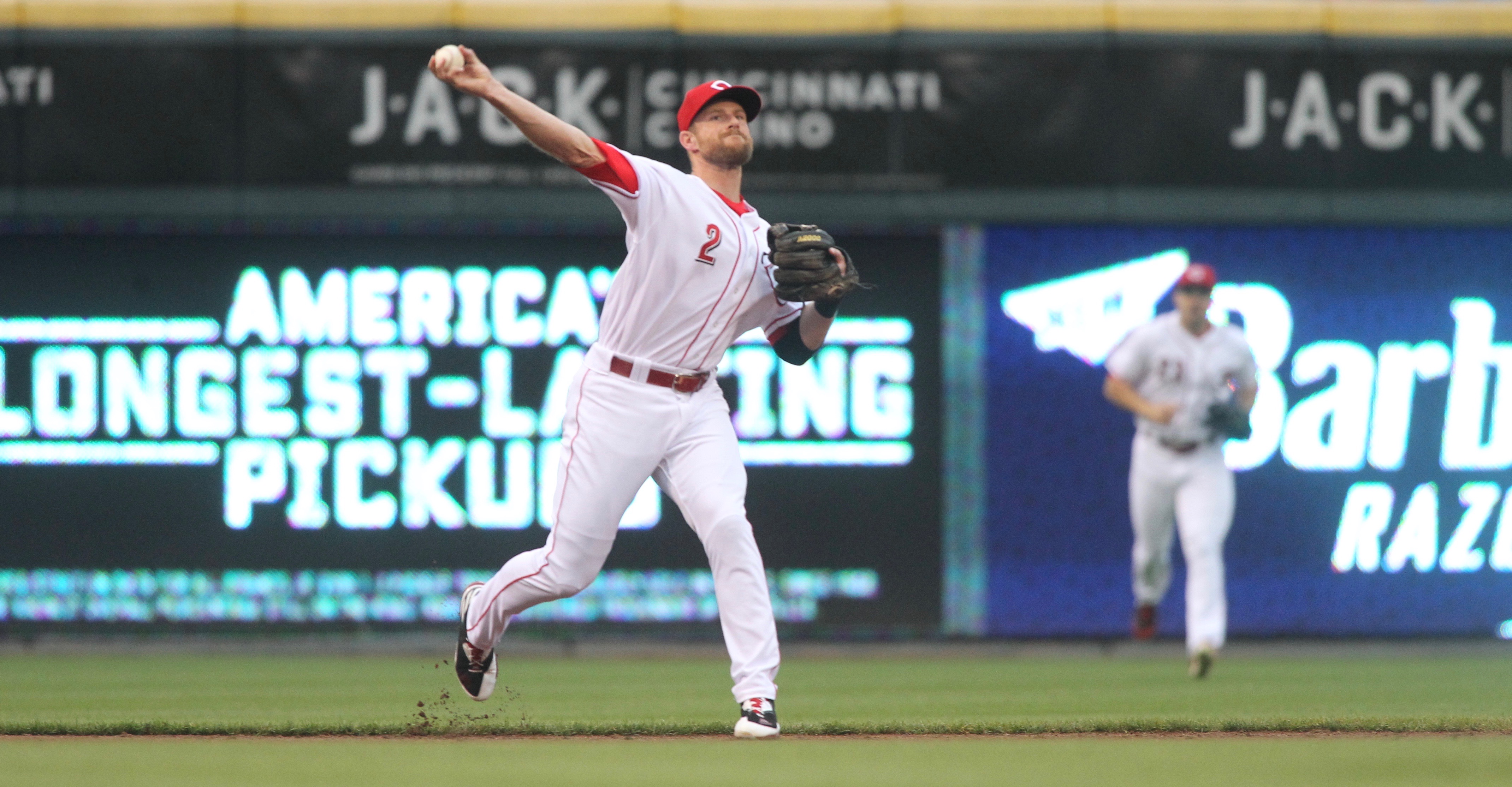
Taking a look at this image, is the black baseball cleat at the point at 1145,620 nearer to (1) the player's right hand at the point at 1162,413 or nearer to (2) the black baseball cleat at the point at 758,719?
(1) the player's right hand at the point at 1162,413

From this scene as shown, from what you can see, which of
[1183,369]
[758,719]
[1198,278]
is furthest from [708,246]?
[1183,369]

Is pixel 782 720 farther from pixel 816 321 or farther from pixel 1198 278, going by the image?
pixel 1198 278

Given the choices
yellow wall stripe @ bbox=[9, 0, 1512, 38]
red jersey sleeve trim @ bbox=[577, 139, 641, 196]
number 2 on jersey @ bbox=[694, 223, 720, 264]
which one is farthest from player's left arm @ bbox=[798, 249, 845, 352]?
yellow wall stripe @ bbox=[9, 0, 1512, 38]

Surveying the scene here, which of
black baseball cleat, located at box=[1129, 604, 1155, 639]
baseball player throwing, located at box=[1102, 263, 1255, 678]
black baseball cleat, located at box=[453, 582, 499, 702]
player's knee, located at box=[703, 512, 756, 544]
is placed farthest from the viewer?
black baseball cleat, located at box=[1129, 604, 1155, 639]

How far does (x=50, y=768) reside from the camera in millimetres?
5008

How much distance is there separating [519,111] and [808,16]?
581 cm

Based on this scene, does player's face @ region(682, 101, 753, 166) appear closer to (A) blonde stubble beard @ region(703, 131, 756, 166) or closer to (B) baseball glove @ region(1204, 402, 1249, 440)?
(A) blonde stubble beard @ region(703, 131, 756, 166)

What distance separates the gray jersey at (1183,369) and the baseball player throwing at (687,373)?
4003 mm

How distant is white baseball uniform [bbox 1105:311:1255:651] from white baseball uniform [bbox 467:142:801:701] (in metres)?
3.98

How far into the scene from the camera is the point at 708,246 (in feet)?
19.4

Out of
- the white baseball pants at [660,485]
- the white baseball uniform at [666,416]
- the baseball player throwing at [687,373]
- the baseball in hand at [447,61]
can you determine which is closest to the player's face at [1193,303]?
the baseball player throwing at [687,373]

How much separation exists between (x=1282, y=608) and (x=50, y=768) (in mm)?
7778

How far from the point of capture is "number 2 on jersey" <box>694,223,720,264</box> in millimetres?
5914

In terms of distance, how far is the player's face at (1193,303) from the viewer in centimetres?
962
